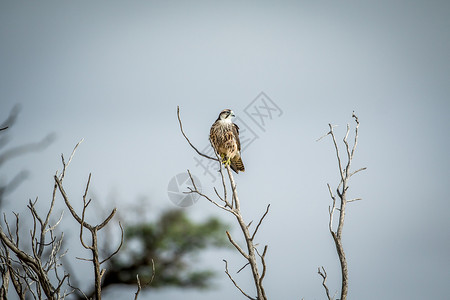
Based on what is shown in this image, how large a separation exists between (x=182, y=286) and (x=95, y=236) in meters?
10.0

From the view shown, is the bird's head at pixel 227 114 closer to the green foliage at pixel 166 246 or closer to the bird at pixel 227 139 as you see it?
the bird at pixel 227 139

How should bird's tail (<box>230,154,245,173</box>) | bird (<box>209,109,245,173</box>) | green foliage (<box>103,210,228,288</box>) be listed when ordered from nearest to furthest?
bird (<box>209,109,245,173</box>) → bird's tail (<box>230,154,245,173</box>) → green foliage (<box>103,210,228,288</box>)

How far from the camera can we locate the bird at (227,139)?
5260 millimetres

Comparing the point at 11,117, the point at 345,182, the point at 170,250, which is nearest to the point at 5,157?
Answer: the point at 11,117

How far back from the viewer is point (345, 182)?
2.45m

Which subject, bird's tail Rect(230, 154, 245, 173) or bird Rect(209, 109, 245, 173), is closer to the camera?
bird Rect(209, 109, 245, 173)

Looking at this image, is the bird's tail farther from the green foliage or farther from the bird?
the green foliage

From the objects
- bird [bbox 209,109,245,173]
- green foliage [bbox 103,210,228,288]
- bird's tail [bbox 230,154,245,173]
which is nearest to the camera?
bird [bbox 209,109,245,173]

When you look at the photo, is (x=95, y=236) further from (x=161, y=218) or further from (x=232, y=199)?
(x=161, y=218)

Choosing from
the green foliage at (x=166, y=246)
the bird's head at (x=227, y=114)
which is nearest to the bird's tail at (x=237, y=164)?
the bird's head at (x=227, y=114)

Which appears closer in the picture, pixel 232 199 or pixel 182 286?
pixel 232 199

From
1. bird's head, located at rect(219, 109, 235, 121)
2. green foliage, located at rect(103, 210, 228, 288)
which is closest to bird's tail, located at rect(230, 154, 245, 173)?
bird's head, located at rect(219, 109, 235, 121)

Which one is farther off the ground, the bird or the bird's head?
the bird's head

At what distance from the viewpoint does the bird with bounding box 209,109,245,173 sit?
526cm
